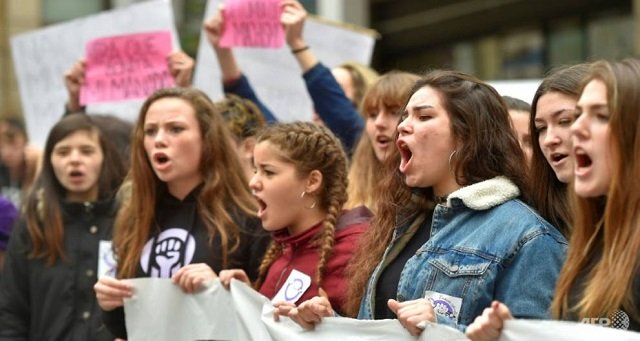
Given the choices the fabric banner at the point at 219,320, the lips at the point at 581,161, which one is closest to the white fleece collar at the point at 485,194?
the fabric banner at the point at 219,320

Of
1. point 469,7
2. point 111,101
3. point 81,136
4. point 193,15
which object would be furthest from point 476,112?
point 469,7

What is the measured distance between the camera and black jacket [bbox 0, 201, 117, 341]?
5.91 metres

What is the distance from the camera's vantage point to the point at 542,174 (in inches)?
175

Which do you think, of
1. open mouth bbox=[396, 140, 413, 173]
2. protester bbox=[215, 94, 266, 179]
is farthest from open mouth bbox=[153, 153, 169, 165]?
open mouth bbox=[396, 140, 413, 173]

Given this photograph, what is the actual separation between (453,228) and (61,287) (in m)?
2.39

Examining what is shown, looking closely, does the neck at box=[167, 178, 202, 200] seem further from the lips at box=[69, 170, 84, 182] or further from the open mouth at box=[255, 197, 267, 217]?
the lips at box=[69, 170, 84, 182]

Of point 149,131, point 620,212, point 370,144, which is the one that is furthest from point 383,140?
point 620,212

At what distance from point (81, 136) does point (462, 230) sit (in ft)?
8.95

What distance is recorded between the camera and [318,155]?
16.7 ft

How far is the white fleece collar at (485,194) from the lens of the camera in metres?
4.10

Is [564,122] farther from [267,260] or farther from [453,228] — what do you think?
[267,260]

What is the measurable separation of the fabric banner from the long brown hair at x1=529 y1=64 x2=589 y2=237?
2.21 feet

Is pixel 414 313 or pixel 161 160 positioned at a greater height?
pixel 161 160

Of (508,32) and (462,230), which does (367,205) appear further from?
(508,32)
